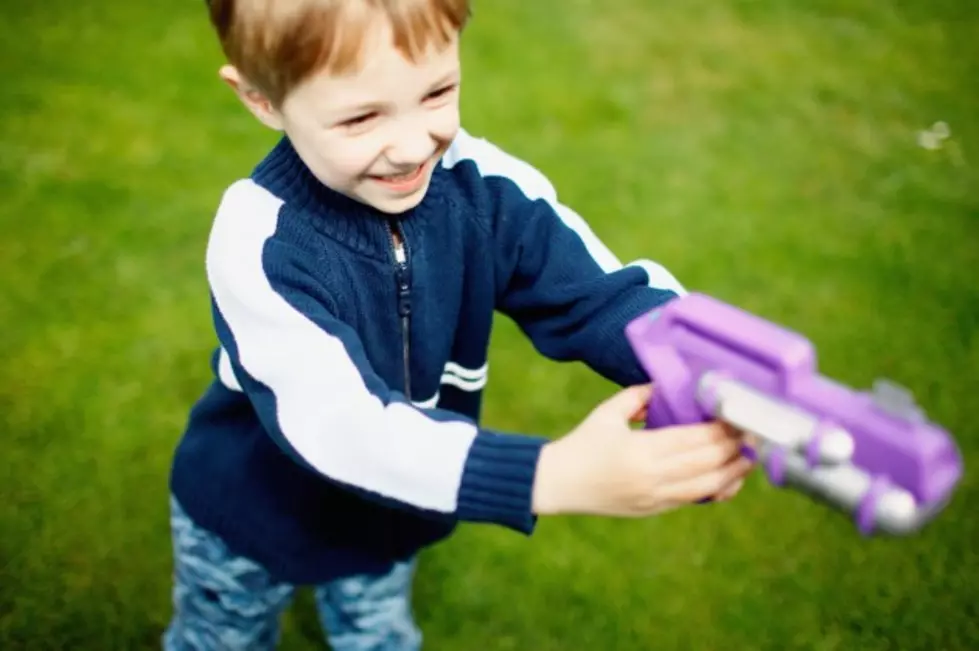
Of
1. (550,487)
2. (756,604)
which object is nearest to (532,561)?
(756,604)

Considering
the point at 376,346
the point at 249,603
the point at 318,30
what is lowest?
the point at 249,603

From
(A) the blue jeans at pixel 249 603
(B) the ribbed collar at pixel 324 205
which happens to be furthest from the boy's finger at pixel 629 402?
(A) the blue jeans at pixel 249 603

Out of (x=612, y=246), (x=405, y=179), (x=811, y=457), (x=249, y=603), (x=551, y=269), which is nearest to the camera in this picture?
(x=811, y=457)

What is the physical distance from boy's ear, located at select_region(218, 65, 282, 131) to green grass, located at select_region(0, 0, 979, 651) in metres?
0.80

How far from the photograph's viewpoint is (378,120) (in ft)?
2.31

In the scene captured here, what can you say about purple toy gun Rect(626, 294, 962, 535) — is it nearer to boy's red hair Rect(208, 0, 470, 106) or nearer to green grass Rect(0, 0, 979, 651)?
boy's red hair Rect(208, 0, 470, 106)

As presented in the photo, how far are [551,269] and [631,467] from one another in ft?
0.95

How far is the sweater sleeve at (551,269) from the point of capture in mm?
827

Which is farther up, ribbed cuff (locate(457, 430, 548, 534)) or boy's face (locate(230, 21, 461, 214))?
boy's face (locate(230, 21, 461, 214))

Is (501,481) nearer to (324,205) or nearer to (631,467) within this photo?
(631,467)

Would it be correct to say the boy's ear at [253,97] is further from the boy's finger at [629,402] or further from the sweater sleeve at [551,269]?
the boy's finger at [629,402]

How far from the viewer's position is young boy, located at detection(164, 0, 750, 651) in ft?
2.09

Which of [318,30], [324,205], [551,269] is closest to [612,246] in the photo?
[551,269]

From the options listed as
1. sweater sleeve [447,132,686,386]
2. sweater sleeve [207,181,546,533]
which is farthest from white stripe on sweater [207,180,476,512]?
sweater sleeve [447,132,686,386]
